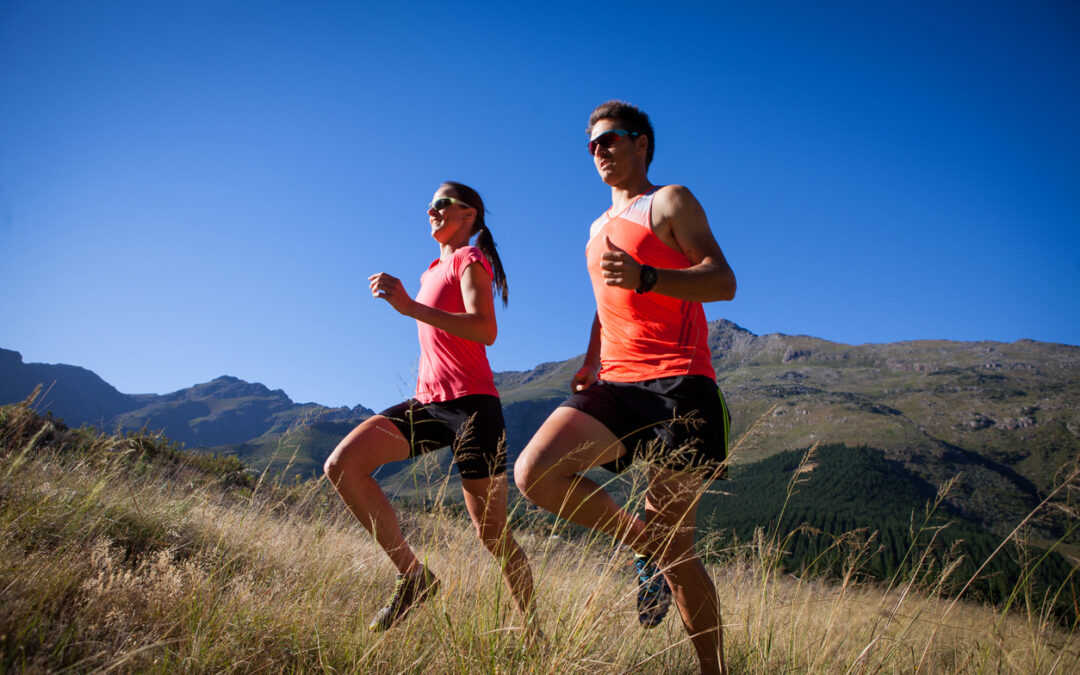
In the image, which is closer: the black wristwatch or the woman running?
the black wristwatch

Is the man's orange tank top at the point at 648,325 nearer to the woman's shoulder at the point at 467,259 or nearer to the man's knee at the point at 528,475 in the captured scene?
the man's knee at the point at 528,475

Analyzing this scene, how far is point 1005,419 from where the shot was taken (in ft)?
605

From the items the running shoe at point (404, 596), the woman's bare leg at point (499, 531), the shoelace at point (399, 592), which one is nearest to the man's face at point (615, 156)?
the woman's bare leg at point (499, 531)

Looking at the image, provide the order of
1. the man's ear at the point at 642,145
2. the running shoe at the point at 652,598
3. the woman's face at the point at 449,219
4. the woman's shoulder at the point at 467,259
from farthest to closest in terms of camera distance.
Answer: the woman's face at the point at 449,219 → the woman's shoulder at the point at 467,259 → the man's ear at the point at 642,145 → the running shoe at the point at 652,598

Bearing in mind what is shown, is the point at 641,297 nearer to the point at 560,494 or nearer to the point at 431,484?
the point at 560,494

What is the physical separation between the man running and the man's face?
0.19 m

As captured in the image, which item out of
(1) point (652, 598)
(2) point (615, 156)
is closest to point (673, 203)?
(2) point (615, 156)

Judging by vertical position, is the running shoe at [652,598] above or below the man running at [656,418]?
below

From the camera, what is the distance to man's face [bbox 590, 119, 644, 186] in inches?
104

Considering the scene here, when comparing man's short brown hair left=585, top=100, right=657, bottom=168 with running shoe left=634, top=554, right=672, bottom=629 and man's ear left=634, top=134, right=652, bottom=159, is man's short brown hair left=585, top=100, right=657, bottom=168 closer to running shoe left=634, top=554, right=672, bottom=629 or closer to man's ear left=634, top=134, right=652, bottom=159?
man's ear left=634, top=134, right=652, bottom=159

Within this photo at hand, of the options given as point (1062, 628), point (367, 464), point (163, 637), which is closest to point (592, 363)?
Answer: point (367, 464)

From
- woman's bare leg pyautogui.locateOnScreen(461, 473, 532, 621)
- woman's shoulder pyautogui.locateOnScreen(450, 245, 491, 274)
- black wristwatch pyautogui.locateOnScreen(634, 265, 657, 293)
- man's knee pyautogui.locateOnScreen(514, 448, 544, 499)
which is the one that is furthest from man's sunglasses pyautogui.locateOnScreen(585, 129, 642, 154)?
woman's bare leg pyautogui.locateOnScreen(461, 473, 532, 621)

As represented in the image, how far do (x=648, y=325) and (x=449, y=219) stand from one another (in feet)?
5.74

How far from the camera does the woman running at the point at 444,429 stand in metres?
2.46
